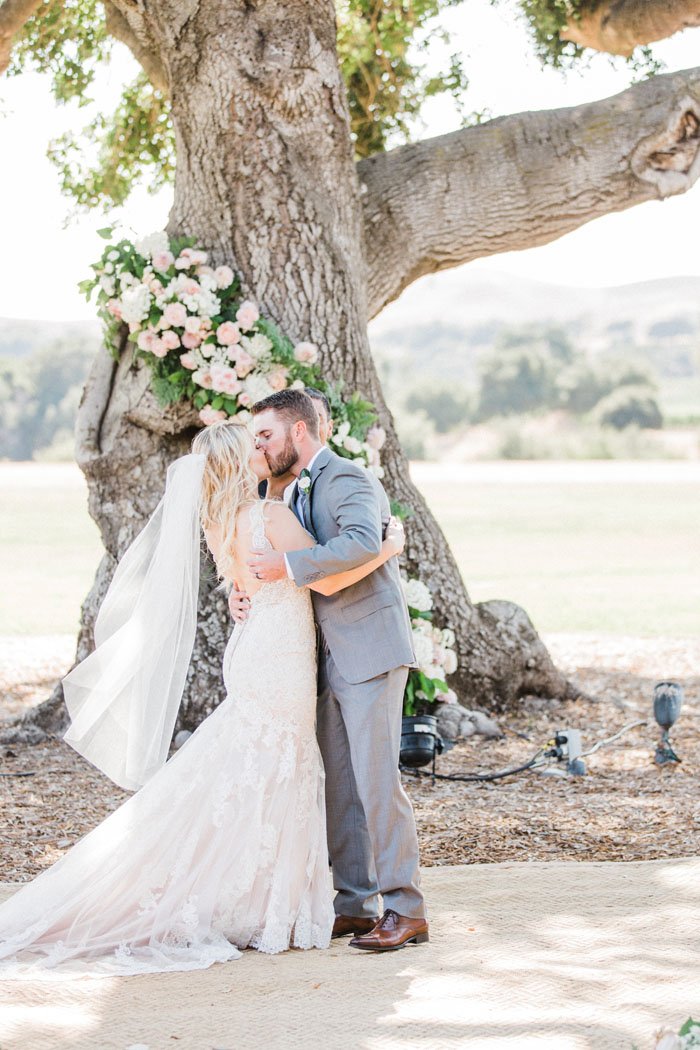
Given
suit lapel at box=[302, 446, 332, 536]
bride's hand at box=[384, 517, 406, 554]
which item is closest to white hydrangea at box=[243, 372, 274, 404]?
suit lapel at box=[302, 446, 332, 536]

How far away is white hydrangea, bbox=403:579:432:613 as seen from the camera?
7715mm

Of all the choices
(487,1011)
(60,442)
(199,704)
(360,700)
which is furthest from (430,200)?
(60,442)

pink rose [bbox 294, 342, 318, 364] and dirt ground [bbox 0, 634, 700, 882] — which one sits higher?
pink rose [bbox 294, 342, 318, 364]

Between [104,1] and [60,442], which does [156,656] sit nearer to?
[104,1]

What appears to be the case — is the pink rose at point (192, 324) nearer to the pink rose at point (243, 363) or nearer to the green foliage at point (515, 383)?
the pink rose at point (243, 363)

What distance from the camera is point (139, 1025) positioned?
3441 millimetres

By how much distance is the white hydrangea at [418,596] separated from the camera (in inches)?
304

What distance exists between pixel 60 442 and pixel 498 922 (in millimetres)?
64456

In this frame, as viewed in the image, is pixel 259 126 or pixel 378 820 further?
pixel 259 126

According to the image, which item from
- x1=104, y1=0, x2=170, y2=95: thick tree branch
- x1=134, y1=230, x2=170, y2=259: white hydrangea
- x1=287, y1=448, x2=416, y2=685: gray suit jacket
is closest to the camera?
x1=287, y1=448, x2=416, y2=685: gray suit jacket

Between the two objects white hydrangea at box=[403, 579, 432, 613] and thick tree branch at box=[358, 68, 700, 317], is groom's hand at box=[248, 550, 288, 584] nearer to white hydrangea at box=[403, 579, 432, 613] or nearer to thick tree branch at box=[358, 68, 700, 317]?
white hydrangea at box=[403, 579, 432, 613]

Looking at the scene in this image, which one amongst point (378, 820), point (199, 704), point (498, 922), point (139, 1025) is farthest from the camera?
point (199, 704)

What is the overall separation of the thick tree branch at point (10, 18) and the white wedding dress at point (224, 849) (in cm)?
518

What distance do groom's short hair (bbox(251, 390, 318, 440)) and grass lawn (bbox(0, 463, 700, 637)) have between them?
10332mm
